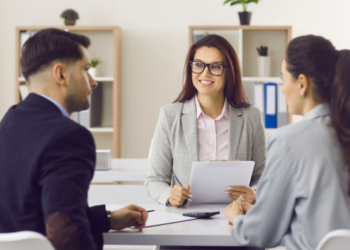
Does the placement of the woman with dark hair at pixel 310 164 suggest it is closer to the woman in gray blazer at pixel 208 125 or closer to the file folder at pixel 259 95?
the woman in gray blazer at pixel 208 125

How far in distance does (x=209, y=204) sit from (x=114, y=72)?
2.38 meters

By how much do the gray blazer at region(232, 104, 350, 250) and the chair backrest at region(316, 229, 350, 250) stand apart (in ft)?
0.30

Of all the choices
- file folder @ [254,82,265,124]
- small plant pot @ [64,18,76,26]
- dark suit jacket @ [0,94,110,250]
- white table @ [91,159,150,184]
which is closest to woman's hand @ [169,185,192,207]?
dark suit jacket @ [0,94,110,250]

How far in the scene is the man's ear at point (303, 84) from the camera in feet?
3.49

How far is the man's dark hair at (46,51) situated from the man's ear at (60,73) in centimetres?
2

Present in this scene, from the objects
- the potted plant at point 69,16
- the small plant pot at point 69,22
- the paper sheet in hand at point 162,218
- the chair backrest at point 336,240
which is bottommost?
the paper sheet in hand at point 162,218

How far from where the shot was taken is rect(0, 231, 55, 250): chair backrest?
811 millimetres

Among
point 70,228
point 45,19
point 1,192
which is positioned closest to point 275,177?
point 70,228

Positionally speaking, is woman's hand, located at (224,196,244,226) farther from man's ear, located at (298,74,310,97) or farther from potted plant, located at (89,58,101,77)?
potted plant, located at (89,58,101,77)

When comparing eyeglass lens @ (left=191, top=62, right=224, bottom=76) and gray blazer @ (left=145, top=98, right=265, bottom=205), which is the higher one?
eyeglass lens @ (left=191, top=62, right=224, bottom=76)

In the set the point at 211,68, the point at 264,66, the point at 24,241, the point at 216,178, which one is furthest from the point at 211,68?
the point at 264,66

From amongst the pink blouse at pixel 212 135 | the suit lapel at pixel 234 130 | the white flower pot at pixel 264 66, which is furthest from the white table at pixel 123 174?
the white flower pot at pixel 264 66

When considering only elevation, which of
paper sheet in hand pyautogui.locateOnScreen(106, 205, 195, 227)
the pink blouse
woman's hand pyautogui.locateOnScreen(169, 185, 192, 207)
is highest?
the pink blouse

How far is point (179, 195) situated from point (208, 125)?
0.48m
